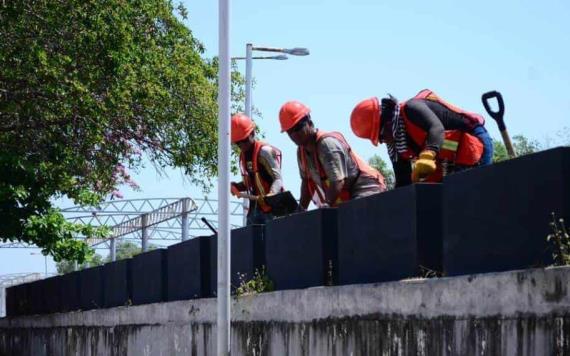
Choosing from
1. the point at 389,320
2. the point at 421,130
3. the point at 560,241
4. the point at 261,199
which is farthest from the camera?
the point at 261,199

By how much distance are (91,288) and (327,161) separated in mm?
9341

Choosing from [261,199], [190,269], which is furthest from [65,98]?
[261,199]

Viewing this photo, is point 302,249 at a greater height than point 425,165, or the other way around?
point 425,165

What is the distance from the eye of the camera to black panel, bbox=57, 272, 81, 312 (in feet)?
68.0

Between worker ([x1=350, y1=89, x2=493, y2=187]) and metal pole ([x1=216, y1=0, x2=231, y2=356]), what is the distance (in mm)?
1097

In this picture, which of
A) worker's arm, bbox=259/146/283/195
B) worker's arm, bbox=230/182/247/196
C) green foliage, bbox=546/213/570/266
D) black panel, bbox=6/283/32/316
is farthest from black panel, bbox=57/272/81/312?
green foliage, bbox=546/213/570/266

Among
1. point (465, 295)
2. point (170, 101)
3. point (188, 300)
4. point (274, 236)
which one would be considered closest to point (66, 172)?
point (170, 101)

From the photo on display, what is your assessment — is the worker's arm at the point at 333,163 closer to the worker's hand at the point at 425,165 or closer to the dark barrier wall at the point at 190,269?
the worker's hand at the point at 425,165

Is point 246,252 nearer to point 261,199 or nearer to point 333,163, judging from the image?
point 261,199

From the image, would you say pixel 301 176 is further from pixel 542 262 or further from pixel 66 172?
pixel 66 172

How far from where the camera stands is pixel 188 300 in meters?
14.0

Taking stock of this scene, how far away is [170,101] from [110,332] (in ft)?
30.7

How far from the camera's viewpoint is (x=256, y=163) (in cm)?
1284

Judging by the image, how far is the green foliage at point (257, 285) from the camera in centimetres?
1220
